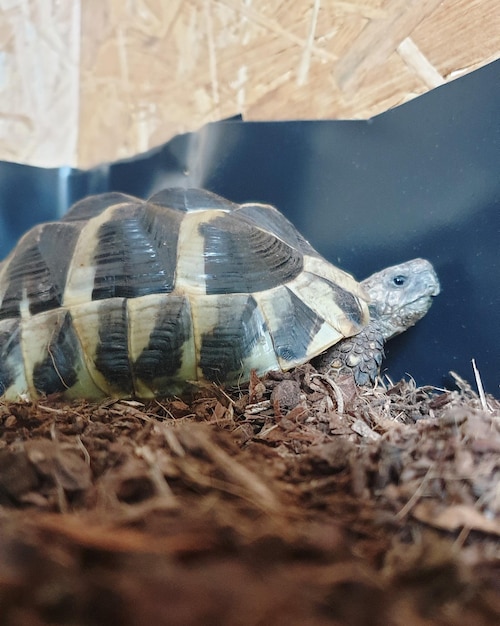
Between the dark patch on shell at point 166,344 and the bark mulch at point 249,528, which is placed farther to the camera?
the dark patch on shell at point 166,344

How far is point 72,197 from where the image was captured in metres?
3.31

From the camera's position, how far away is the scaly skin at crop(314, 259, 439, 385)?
214 centimetres

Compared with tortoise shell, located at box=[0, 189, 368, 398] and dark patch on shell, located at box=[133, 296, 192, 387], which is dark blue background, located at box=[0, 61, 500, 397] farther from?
dark patch on shell, located at box=[133, 296, 192, 387]

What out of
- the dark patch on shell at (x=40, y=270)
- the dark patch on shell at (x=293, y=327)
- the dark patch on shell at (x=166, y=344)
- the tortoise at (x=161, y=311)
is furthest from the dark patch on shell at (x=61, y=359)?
the dark patch on shell at (x=293, y=327)

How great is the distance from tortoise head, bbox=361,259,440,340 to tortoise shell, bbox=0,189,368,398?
0.43 meters

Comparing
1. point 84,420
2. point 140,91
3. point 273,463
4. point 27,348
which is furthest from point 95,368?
point 140,91

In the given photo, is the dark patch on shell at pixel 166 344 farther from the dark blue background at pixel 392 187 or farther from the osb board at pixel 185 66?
the osb board at pixel 185 66

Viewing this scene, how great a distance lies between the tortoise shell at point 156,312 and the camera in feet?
6.27

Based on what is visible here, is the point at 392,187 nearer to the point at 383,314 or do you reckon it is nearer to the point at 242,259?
the point at 383,314

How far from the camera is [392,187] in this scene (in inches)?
96.4

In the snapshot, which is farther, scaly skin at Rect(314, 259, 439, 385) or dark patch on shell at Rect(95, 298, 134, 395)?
scaly skin at Rect(314, 259, 439, 385)

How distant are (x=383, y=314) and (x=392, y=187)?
64cm

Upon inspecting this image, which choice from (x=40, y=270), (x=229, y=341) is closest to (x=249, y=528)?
(x=229, y=341)

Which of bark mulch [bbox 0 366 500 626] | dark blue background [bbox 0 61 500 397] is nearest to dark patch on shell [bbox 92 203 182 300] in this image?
bark mulch [bbox 0 366 500 626]
